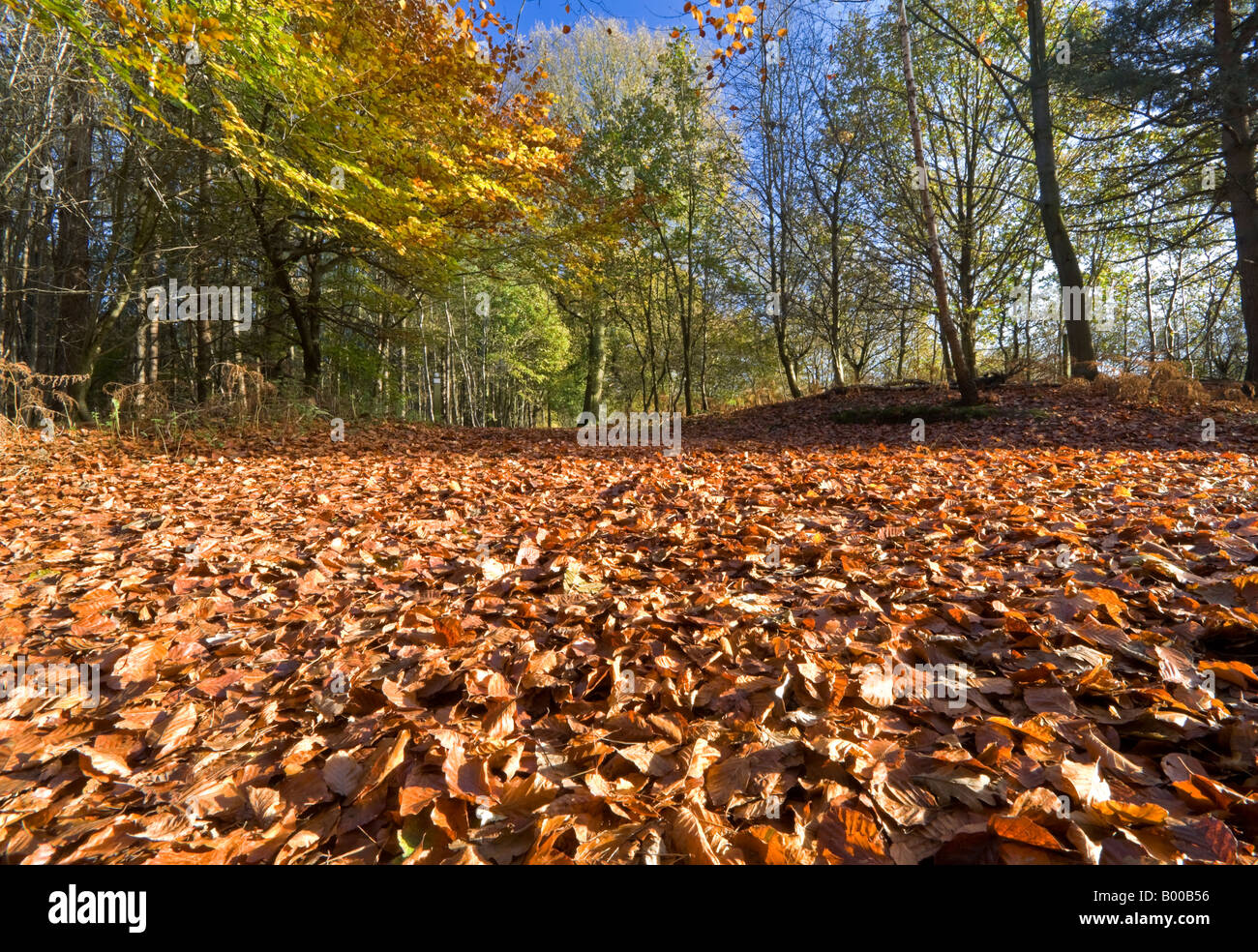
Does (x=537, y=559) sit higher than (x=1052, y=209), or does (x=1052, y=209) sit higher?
(x=1052, y=209)

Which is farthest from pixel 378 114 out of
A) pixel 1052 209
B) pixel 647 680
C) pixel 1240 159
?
pixel 1240 159

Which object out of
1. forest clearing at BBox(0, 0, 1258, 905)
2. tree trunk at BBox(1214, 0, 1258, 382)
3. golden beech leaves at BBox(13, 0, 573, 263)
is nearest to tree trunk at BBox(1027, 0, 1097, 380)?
forest clearing at BBox(0, 0, 1258, 905)

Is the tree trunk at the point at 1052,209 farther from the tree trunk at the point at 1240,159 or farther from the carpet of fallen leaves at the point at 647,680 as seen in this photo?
the carpet of fallen leaves at the point at 647,680

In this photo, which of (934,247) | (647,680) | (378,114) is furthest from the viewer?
(934,247)

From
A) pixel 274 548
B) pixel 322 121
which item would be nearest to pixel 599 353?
pixel 322 121

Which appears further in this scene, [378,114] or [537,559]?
[378,114]

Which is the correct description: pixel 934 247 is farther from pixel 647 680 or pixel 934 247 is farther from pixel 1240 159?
pixel 647 680

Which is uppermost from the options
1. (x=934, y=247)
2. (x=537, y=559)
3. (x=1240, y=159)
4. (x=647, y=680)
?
(x=1240, y=159)

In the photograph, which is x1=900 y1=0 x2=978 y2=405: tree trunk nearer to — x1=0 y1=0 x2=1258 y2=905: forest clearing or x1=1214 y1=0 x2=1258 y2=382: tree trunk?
x1=0 y1=0 x2=1258 y2=905: forest clearing

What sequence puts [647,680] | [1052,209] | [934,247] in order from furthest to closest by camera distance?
[1052,209] < [934,247] < [647,680]

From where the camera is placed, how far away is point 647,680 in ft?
6.42

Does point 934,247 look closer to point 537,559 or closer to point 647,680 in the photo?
point 537,559
